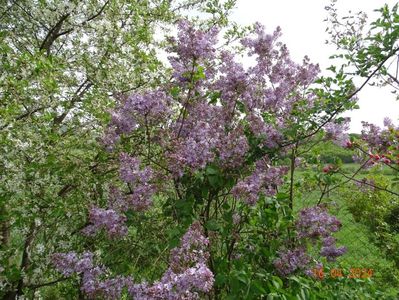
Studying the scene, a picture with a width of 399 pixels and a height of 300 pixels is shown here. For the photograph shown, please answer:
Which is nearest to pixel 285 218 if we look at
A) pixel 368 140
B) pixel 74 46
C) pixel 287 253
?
pixel 287 253

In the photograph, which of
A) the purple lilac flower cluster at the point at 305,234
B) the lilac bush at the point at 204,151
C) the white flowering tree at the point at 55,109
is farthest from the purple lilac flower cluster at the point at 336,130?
the white flowering tree at the point at 55,109

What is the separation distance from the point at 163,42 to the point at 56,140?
2358 mm

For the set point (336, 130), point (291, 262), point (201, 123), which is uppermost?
point (336, 130)

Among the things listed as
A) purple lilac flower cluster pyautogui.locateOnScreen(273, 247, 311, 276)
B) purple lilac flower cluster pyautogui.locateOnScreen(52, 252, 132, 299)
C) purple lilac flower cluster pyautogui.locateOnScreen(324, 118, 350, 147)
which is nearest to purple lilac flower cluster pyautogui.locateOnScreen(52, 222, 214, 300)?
purple lilac flower cluster pyautogui.locateOnScreen(52, 252, 132, 299)

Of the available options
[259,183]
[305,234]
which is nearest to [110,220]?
[259,183]

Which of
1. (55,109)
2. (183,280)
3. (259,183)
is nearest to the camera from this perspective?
(183,280)

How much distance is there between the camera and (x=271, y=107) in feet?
9.95

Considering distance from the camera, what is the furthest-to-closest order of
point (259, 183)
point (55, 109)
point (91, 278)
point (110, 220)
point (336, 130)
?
1. point (55, 109)
2. point (336, 130)
3. point (259, 183)
4. point (110, 220)
5. point (91, 278)

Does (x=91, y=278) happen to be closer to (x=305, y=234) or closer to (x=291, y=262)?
(x=291, y=262)

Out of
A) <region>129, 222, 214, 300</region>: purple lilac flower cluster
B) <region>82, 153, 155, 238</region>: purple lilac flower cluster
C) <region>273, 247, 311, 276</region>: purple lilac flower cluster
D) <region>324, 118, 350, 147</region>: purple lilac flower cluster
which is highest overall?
<region>324, 118, 350, 147</region>: purple lilac flower cluster

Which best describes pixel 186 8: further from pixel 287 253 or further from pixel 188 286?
pixel 188 286

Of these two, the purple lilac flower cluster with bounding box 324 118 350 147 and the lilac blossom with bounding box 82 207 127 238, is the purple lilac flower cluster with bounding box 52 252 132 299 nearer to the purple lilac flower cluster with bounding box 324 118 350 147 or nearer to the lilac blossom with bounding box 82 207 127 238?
the lilac blossom with bounding box 82 207 127 238

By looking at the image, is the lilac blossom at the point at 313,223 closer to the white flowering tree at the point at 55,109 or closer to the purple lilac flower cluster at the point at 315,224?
the purple lilac flower cluster at the point at 315,224

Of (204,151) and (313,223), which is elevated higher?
(204,151)
